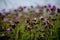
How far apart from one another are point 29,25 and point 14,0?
36 centimetres

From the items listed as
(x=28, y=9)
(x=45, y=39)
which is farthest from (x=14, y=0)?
(x=45, y=39)

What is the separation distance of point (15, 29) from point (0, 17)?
237mm

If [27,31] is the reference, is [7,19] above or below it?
above

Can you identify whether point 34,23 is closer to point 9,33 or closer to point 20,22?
point 20,22

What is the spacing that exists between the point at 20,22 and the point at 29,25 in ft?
0.36

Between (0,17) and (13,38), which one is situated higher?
(0,17)

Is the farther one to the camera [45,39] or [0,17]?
[0,17]

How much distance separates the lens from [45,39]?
1.94m

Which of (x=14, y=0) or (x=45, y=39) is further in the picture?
(x=14, y=0)

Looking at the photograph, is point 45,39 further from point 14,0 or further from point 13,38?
point 14,0

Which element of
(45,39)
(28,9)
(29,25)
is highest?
(28,9)

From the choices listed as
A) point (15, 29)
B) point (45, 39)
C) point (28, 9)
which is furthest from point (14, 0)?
point (45, 39)

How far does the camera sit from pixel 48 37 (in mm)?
1944

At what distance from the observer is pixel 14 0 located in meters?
2.09
